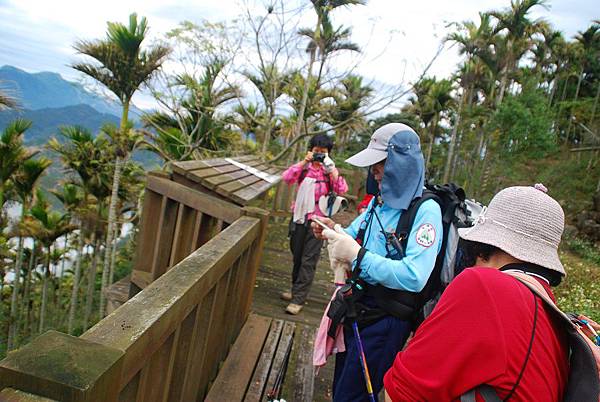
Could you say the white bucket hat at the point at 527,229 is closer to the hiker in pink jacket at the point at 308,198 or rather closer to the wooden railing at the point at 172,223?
the wooden railing at the point at 172,223

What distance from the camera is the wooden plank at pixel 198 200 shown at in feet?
9.93

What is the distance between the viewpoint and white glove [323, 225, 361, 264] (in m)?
1.99

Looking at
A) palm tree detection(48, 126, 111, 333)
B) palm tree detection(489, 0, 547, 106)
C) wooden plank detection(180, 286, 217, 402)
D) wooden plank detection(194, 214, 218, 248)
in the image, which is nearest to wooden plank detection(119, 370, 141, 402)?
wooden plank detection(180, 286, 217, 402)

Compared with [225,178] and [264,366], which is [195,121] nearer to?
[225,178]

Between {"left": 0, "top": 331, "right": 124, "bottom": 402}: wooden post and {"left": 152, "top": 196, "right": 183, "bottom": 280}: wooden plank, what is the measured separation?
2.59 m

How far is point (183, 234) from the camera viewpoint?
3.38 meters

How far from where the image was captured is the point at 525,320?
3.16ft

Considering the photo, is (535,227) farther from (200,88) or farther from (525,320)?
(200,88)

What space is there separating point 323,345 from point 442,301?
4.16ft

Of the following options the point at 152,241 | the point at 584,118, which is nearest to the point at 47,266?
the point at 152,241

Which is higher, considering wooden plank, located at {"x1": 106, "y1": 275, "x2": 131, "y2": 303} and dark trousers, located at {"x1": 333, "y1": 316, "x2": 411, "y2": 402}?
dark trousers, located at {"x1": 333, "y1": 316, "x2": 411, "y2": 402}

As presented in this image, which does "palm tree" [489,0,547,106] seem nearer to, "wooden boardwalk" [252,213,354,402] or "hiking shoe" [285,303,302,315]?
"wooden boardwalk" [252,213,354,402]

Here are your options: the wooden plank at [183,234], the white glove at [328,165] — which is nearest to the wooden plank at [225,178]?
the wooden plank at [183,234]

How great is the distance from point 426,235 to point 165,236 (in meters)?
2.34
